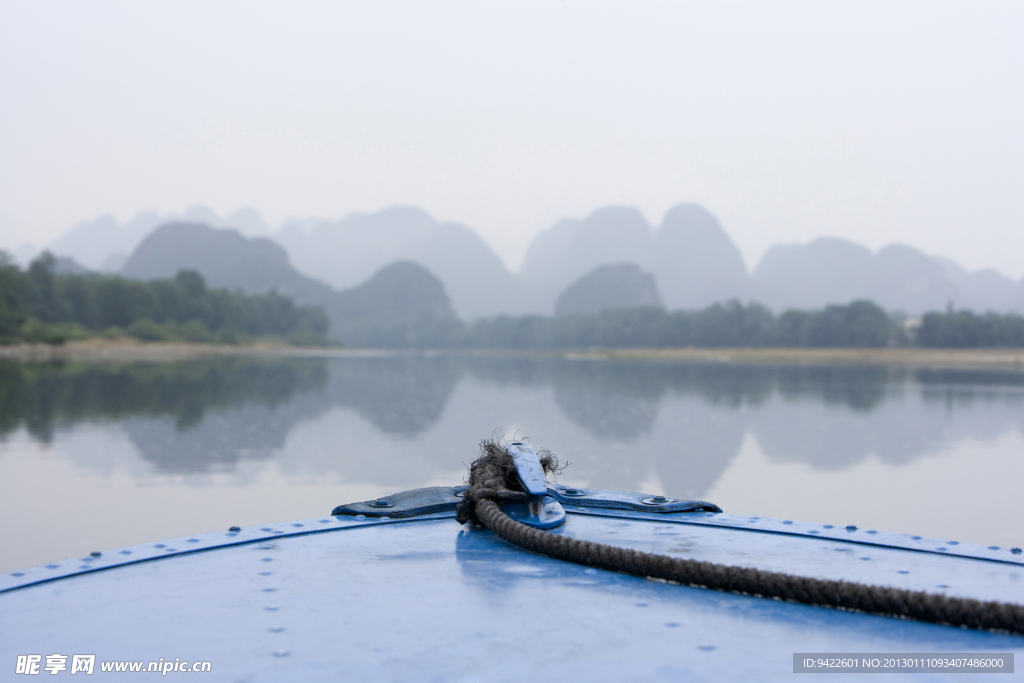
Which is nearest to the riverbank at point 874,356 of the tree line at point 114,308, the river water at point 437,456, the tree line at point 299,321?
Answer: the tree line at point 299,321

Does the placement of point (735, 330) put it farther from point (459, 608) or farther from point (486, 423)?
point (459, 608)

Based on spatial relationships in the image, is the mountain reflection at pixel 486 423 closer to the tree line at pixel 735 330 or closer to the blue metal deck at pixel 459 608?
the blue metal deck at pixel 459 608

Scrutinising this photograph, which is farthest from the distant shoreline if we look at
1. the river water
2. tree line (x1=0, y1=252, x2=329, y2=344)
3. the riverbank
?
the river water

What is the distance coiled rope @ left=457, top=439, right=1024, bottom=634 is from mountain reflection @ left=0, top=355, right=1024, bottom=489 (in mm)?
5396

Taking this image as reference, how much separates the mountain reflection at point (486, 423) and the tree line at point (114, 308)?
45.1 metres

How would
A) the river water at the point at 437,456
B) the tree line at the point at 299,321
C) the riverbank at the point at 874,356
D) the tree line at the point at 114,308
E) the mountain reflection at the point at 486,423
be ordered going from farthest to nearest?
the tree line at the point at 299,321, the riverbank at the point at 874,356, the tree line at the point at 114,308, the mountain reflection at the point at 486,423, the river water at the point at 437,456

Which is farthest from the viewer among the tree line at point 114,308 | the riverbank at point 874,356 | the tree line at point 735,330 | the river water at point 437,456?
the tree line at point 735,330

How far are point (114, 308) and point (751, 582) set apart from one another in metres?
87.8

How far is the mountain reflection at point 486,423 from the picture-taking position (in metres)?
10.4

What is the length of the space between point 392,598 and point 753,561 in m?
1.28

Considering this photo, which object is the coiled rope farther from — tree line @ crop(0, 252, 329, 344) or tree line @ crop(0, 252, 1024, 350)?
tree line @ crop(0, 252, 329, 344)

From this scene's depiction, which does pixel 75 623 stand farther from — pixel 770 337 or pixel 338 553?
pixel 770 337

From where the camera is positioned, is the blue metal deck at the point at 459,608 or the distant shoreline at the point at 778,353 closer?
the blue metal deck at the point at 459,608

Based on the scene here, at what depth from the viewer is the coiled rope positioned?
197 centimetres
